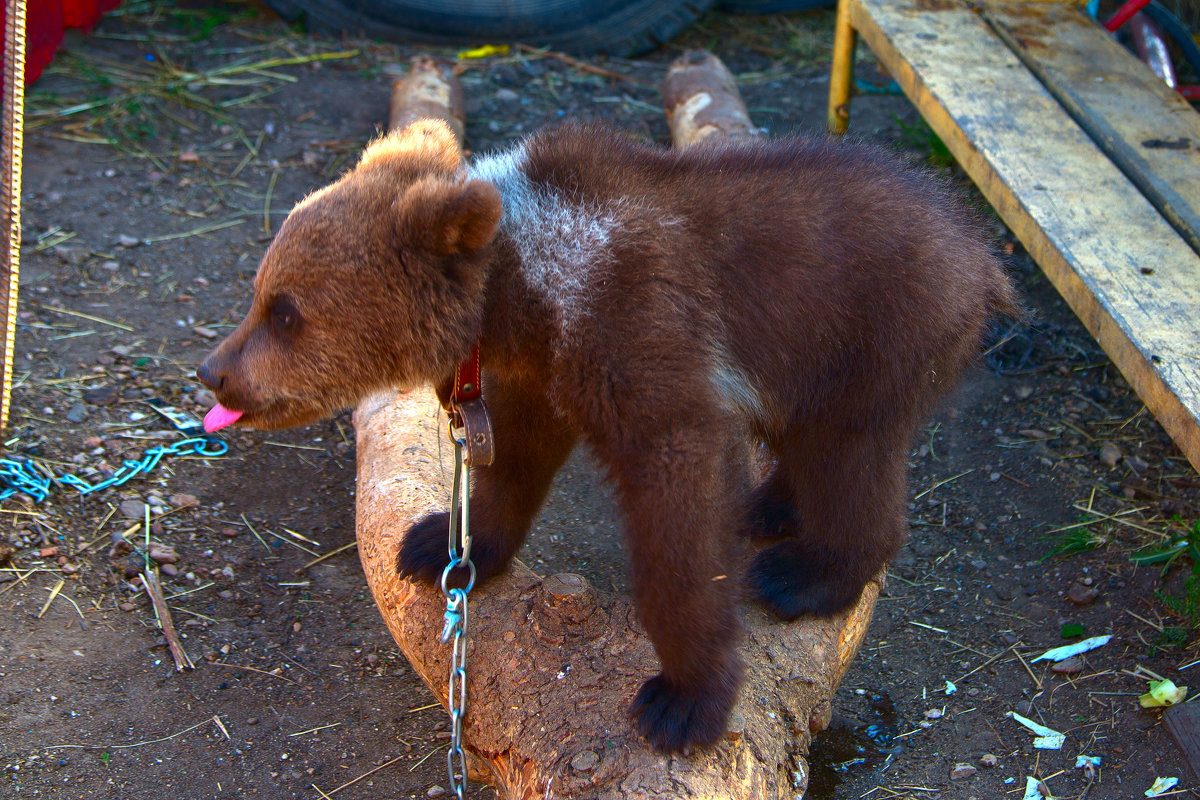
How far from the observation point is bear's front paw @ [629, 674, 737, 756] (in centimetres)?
252

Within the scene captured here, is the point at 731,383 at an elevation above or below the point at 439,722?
above

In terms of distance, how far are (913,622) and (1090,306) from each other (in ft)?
3.84

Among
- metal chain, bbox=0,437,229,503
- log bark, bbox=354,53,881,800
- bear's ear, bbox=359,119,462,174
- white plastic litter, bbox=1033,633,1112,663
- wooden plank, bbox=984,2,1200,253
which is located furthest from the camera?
wooden plank, bbox=984,2,1200,253

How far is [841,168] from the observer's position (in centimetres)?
291

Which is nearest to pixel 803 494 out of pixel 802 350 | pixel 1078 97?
pixel 802 350

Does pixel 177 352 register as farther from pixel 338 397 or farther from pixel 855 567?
pixel 855 567

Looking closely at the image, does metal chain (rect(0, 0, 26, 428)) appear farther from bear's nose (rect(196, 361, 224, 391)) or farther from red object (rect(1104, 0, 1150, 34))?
red object (rect(1104, 0, 1150, 34))

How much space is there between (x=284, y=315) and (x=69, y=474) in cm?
183

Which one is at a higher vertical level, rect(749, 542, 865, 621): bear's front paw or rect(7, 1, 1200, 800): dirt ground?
rect(749, 542, 865, 621): bear's front paw

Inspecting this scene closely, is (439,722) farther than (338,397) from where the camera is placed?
Yes

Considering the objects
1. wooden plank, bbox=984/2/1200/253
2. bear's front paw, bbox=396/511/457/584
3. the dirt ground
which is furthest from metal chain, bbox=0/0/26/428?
wooden plank, bbox=984/2/1200/253

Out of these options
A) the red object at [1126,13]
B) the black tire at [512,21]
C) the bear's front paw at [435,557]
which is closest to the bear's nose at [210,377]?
the bear's front paw at [435,557]

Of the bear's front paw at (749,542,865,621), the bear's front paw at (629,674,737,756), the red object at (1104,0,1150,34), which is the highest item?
the red object at (1104,0,1150,34)

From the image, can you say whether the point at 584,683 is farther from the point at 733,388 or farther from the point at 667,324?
the point at 667,324
